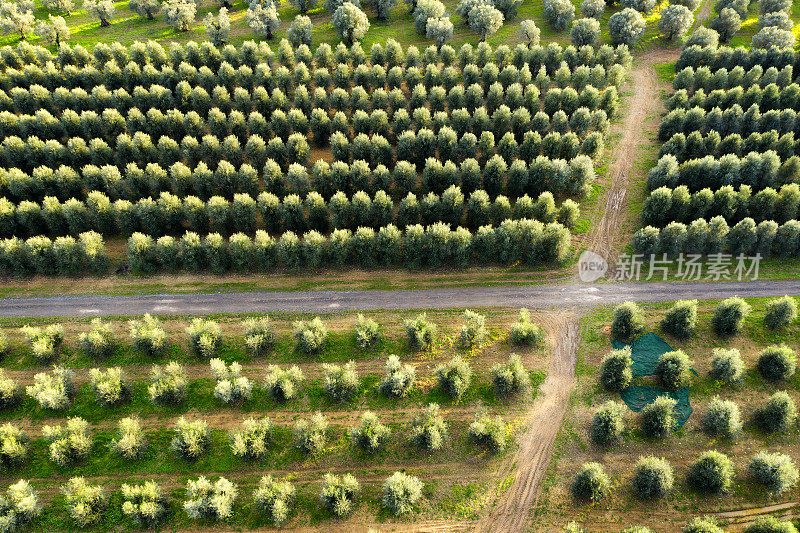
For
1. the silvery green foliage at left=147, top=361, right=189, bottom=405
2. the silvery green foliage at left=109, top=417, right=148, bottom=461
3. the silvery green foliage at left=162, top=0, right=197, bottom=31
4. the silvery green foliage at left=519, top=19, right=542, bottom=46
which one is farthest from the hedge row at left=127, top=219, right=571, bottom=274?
the silvery green foliage at left=162, top=0, right=197, bottom=31

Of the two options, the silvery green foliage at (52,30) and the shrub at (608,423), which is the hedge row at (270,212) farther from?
the silvery green foliage at (52,30)

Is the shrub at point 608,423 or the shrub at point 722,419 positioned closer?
the shrub at point 608,423

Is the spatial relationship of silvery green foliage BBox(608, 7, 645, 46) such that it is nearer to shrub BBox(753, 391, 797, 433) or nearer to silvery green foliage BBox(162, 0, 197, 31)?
shrub BBox(753, 391, 797, 433)

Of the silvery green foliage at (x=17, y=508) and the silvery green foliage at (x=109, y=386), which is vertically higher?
the silvery green foliage at (x=109, y=386)

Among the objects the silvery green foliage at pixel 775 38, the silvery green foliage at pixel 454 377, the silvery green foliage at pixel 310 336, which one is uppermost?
the silvery green foliage at pixel 775 38

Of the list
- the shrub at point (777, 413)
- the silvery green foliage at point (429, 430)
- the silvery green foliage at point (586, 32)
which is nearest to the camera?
the silvery green foliage at point (429, 430)

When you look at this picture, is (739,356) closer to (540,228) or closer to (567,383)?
(567,383)

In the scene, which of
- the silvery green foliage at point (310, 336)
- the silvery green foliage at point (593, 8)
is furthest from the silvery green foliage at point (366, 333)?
the silvery green foliage at point (593, 8)
